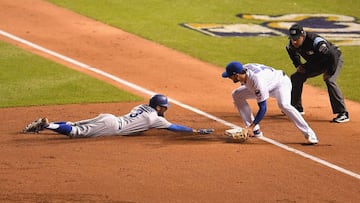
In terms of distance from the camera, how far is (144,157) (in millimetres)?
12969

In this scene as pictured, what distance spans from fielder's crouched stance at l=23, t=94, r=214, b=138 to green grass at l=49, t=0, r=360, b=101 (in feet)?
17.7

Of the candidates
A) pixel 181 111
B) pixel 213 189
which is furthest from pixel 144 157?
pixel 181 111

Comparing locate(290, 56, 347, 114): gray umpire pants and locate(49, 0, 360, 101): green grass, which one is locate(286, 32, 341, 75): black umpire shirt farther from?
locate(49, 0, 360, 101): green grass

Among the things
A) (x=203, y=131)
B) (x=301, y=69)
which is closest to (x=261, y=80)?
(x=203, y=131)

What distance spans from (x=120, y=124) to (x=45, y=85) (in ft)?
14.7

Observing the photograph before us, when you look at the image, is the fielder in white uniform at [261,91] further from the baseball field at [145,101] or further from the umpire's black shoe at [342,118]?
the umpire's black shoe at [342,118]

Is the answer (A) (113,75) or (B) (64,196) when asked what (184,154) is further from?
(A) (113,75)

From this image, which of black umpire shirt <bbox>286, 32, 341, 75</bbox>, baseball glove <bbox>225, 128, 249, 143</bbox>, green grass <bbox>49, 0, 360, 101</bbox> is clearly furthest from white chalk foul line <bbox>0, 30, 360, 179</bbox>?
green grass <bbox>49, 0, 360, 101</bbox>

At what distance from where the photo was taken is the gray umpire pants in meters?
15.8

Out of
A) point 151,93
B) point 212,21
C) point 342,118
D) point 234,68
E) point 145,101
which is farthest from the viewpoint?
point 212,21

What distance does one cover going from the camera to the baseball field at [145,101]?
11.7m

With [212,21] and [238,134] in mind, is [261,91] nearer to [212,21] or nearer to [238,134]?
[238,134]

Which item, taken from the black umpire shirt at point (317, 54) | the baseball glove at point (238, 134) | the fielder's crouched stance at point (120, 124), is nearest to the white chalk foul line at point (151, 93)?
the baseball glove at point (238, 134)

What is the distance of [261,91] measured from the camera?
13.6 m
